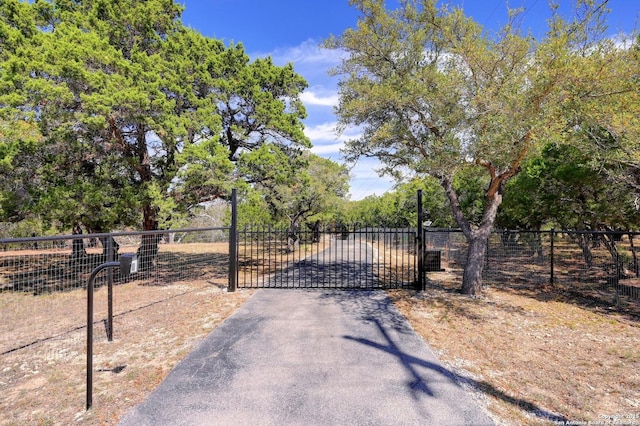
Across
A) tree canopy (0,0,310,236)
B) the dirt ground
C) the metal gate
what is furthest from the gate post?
tree canopy (0,0,310,236)

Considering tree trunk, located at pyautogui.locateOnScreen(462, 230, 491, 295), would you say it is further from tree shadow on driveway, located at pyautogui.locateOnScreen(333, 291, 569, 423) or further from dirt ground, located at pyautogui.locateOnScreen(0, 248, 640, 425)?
tree shadow on driveway, located at pyautogui.locateOnScreen(333, 291, 569, 423)

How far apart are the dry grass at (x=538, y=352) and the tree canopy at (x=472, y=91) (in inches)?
62.3

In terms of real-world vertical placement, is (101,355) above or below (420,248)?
below

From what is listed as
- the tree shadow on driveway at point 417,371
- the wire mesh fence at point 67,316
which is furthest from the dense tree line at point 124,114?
the tree shadow on driveway at point 417,371

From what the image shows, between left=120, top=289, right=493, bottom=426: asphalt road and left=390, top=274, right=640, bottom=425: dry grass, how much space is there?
38 centimetres

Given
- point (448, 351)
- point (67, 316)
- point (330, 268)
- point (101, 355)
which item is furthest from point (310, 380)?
point (330, 268)

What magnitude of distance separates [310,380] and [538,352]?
325cm

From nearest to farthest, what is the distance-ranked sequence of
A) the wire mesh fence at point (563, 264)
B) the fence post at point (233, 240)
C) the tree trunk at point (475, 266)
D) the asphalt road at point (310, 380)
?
the asphalt road at point (310, 380)
the tree trunk at point (475, 266)
the fence post at point (233, 240)
the wire mesh fence at point (563, 264)

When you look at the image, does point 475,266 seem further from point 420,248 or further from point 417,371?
point 417,371

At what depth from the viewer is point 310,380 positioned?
3.39 m

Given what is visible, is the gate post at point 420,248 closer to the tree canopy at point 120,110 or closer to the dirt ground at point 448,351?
the dirt ground at point 448,351

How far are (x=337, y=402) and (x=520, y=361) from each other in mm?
2597

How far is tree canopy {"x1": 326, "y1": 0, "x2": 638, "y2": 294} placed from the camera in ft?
16.4

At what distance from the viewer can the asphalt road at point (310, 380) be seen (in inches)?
108
